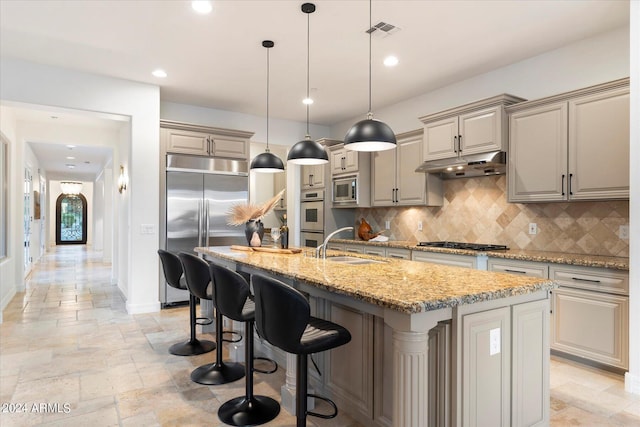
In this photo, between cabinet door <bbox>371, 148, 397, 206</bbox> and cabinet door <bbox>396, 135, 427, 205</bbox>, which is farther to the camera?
cabinet door <bbox>371, 148, 397, 206</bbox>

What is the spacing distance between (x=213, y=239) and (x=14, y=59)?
294 centimetres

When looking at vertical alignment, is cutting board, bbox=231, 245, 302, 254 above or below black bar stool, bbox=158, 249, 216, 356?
above

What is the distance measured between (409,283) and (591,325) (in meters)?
2.05

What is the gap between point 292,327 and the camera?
1727 mm

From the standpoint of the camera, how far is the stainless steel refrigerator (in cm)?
512

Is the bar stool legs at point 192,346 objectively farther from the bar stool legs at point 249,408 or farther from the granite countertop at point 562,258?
the granite countertop at point 562,258

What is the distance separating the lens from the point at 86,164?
10602mm

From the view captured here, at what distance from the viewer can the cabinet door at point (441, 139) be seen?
4293 mm

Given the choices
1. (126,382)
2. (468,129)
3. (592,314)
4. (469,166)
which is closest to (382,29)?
(468,129)

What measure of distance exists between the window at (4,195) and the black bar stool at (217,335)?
3.85 metres

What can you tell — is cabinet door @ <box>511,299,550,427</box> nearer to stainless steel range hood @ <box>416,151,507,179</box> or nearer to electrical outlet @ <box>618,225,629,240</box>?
electrical outlet @ <box>618,225,629,240</box>

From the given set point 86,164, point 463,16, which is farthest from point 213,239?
point 86,164

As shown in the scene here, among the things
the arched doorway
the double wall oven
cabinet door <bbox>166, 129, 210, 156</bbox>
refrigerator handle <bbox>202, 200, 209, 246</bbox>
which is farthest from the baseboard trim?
the arched doorway

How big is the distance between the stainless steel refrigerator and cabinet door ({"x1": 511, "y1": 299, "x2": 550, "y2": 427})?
167 inches
